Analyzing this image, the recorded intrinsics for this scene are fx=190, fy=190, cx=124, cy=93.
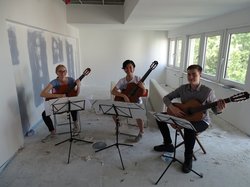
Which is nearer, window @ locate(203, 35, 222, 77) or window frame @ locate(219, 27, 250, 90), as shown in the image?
window frame @ locate(219, 27, 250, 90)

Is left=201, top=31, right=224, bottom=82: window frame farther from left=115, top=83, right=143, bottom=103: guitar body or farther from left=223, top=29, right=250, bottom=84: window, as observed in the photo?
left=115, top=83, right=143, bottom=103: guitar body

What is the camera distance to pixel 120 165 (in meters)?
2.21

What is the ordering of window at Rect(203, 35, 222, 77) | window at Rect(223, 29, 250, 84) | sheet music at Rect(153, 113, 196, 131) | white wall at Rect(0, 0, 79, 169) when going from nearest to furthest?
sheet music at Rect(153, 113, 196, 131)
white wall at Rect(0, 0, 79, 169)
window at Rect(223, 29, 250, 84)
window at Rect(203, 35, 222, 77)

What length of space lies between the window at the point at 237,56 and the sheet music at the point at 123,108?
2.12m

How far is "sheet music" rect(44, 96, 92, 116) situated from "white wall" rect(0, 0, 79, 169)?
0.44 m

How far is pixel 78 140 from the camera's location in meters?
2.70

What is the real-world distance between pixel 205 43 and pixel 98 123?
3139 millimetres

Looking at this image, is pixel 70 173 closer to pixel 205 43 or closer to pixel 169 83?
pixel 205 43

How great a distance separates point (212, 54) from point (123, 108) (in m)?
3.02

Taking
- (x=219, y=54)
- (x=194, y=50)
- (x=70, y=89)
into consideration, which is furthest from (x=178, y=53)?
(x=70, y=89)

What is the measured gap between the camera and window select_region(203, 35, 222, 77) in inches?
157

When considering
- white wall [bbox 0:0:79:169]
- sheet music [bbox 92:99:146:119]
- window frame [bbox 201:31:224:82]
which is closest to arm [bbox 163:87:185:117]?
sheet music [bbox 92:99:146:119]

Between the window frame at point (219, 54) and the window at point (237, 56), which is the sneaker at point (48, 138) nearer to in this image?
the window at point (237, 56)

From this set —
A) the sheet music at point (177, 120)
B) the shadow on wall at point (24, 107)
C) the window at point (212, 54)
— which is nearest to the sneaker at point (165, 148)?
the sheet music at point (177, 120)
